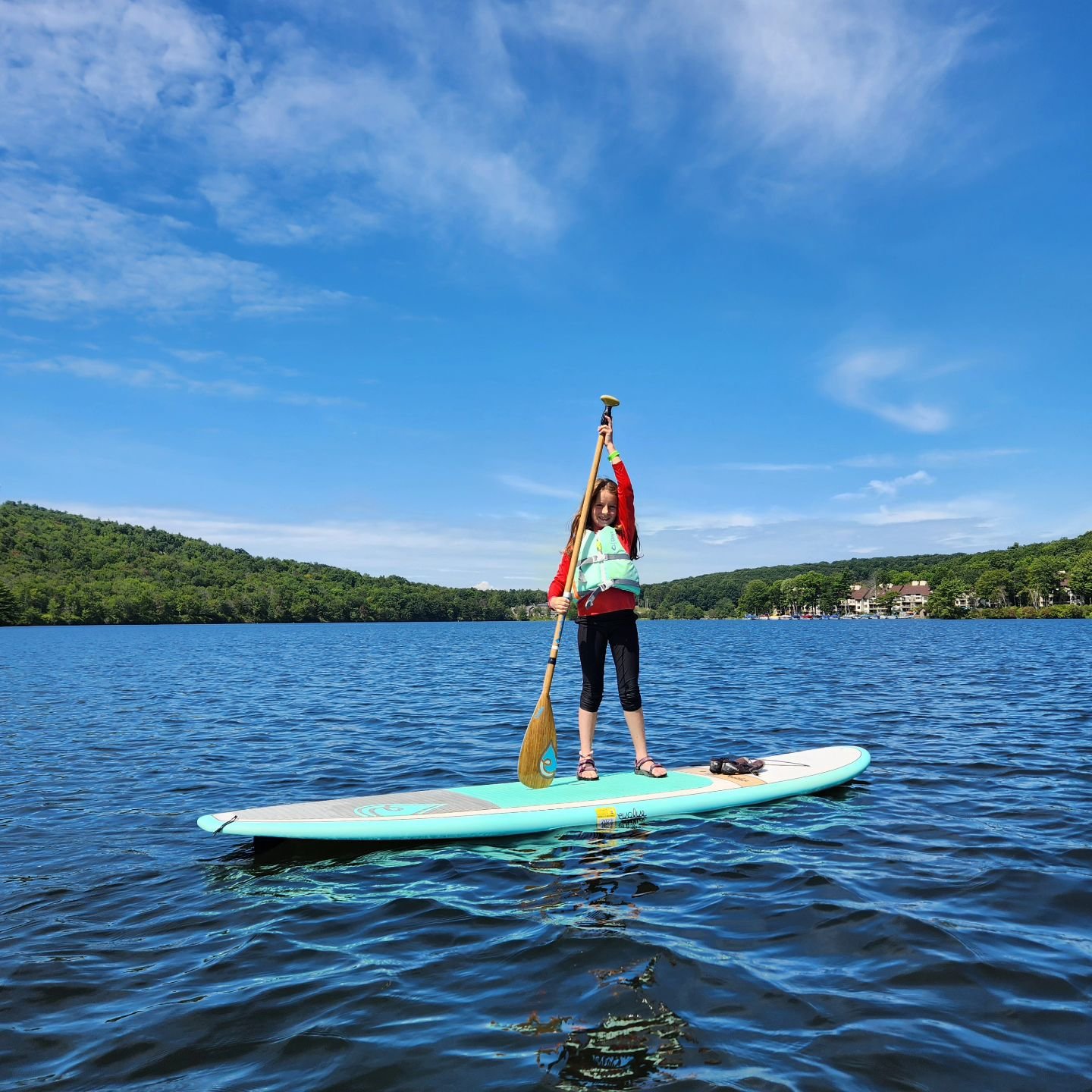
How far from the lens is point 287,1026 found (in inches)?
144

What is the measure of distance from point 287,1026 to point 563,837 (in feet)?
10.7

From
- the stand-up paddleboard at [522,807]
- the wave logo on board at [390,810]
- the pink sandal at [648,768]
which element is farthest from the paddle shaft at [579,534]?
the wave logo on board at [390,810]

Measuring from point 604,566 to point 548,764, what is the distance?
1.92 meters

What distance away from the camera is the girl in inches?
282

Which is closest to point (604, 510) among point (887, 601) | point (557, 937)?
point (557, 937)

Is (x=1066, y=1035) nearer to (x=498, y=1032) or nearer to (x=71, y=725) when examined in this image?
(x=498, y=1032)

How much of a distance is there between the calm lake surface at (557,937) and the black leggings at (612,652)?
1214 mm

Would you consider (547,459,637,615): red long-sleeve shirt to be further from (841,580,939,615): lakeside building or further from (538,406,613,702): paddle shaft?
(841,580,939,615): lakeside building

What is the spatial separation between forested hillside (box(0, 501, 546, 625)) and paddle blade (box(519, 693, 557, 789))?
351 ft

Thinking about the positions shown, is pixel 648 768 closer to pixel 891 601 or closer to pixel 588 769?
pixel 588 769

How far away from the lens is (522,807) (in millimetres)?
6656

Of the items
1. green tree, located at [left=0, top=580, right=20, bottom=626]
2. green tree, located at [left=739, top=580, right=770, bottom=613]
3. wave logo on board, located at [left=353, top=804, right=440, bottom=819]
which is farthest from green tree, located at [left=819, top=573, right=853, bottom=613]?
wave logo on board, located at [left=353, top=804, right=440, bottom=819]

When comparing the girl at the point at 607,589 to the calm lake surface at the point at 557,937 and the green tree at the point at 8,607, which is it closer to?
the calm lake surface at the point at 557,937

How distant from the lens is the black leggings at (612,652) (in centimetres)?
717
